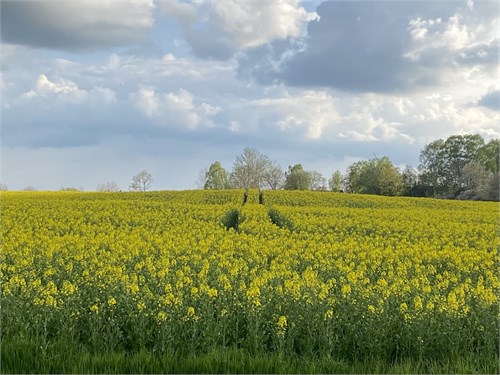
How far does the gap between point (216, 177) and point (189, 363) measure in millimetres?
76655

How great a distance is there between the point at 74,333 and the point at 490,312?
18.1 ft

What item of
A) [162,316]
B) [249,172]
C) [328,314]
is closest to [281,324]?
[328,314]

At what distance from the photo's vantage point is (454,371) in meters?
5.77

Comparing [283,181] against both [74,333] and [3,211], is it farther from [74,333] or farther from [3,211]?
[74,333]

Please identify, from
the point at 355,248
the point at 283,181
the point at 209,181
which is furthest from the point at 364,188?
the point at 355,248

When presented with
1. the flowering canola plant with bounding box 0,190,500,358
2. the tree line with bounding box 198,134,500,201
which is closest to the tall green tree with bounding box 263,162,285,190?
the tree line with bounding box 198,134,500,201

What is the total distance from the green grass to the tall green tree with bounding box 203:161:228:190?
231 feet

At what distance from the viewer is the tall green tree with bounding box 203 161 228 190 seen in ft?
258

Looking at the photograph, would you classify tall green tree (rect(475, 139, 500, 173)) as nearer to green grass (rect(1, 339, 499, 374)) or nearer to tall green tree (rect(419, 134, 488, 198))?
tall green tree (rect(419, 134, 488, 198))

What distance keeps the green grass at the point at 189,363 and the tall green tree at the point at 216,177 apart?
70.3 m

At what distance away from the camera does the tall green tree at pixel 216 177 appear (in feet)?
258

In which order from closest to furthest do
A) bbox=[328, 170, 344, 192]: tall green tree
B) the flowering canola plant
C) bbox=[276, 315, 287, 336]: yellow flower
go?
bbox=[276, 315, 287, 336]: yellow flower, the flowering canola plant, bbox=[328, 170, 344, 192]: tall green tree

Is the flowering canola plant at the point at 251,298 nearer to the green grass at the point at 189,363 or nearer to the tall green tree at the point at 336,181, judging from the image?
the green grass at the point at 189,363

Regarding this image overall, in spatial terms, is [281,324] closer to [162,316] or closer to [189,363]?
[189,363]
